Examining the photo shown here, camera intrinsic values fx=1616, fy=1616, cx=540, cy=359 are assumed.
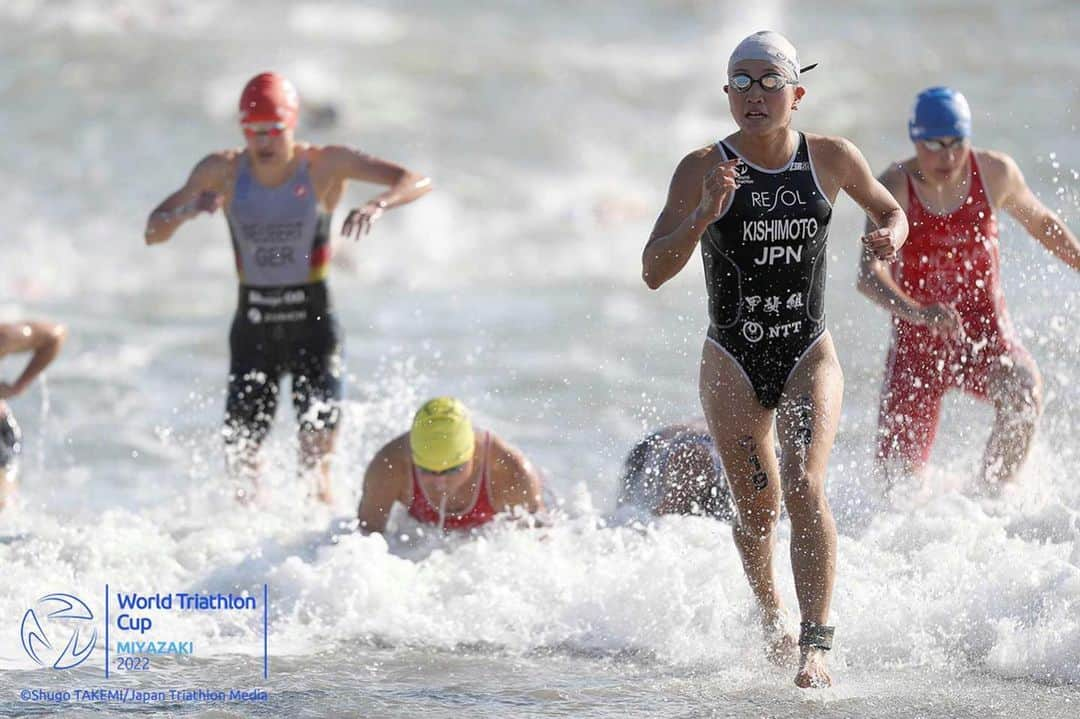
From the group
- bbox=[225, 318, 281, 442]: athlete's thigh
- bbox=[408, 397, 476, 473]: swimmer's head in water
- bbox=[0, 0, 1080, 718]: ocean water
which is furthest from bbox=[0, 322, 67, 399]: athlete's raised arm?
bbox=[408, 397, 476, 473]: swimmer's head in water

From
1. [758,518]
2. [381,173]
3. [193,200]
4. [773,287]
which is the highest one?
[381,173]

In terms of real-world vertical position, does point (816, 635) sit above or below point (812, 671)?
above

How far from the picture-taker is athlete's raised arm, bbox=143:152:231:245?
25.1 ft

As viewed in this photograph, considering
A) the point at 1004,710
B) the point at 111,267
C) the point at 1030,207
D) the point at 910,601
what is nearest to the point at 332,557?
the point at 910,601

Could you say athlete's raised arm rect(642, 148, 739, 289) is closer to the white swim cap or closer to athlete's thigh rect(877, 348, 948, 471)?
the white swim cap

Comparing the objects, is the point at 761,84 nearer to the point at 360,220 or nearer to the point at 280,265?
the point at 360,220

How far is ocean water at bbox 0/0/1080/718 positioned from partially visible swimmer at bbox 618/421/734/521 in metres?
0.27

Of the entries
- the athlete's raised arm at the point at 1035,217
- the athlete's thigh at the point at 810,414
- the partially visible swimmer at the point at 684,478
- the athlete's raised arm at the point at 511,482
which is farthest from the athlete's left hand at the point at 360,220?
the athlete's raised arm at the point at 1035,217

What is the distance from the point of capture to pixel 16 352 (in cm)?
845

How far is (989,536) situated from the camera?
277 inches

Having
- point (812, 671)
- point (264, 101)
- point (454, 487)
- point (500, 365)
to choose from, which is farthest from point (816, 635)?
point (500, 365)

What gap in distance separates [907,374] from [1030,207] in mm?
966

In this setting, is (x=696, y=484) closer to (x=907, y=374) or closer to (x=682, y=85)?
(x=907, y=374)

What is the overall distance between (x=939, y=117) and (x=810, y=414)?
243cm
